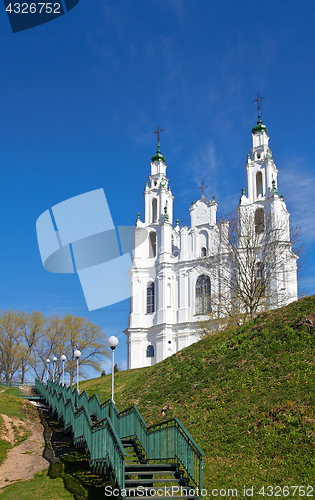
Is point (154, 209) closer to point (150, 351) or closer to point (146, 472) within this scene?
point (150, 351)

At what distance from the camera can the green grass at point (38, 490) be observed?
10677 millimetres

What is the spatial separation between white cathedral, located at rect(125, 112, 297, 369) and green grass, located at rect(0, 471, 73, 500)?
36.2m

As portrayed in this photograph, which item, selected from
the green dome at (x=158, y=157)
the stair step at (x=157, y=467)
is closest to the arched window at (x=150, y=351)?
the green dome at (x=158, y=157)

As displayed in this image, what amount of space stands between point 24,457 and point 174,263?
37.4 metres

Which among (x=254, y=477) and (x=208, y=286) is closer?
(x=254, y=477)

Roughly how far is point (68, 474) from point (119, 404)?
30.0 feet

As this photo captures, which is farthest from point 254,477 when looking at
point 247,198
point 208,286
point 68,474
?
point 247,198

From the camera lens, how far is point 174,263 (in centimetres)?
5231

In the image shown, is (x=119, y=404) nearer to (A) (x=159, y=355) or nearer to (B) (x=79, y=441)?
(B) (x=79, y=441)

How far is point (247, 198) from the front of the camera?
5259 centimetres

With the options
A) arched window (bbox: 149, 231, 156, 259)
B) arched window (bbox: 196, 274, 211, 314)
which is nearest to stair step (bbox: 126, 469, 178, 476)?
arched window (bbox: 196, 274, 211, 314)

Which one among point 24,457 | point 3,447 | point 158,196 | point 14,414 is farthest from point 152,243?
point 24,457

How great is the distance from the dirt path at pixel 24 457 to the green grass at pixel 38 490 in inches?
24.8

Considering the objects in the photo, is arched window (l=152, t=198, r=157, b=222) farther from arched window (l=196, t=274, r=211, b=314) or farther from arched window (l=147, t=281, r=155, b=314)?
arched window (l=196, t=274, r=211, b=314)
